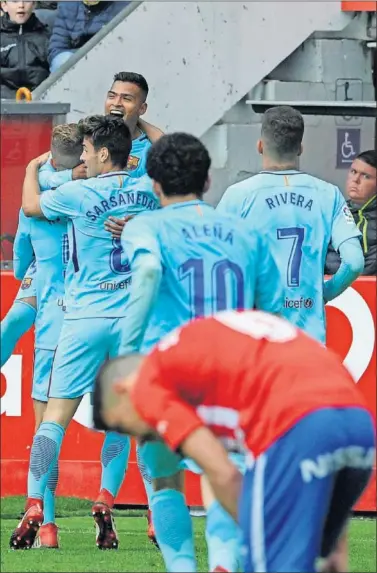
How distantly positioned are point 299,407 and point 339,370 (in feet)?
0.69

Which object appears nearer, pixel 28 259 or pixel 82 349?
pixel 82 349

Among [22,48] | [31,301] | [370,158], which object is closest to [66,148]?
[31,301]

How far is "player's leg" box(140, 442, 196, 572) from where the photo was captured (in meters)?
5.87

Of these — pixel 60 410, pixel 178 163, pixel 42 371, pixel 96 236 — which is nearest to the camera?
pixel 178 163

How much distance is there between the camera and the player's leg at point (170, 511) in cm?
587

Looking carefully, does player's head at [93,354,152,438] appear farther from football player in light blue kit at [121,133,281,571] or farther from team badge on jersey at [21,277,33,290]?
team badge on jersey at [21,277,33,290]

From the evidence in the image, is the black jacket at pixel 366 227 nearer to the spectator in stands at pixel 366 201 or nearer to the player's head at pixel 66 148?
the spectator in stands at pixel 366 201

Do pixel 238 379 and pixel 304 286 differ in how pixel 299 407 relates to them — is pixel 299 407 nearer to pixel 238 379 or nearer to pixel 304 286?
pixel 238 379

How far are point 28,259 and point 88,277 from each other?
0.90 meters

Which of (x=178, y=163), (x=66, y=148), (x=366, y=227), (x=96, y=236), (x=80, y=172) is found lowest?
(x=366, y=227)

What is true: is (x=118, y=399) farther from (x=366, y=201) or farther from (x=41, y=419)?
(x=366, y=201)

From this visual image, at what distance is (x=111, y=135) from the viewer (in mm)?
7742

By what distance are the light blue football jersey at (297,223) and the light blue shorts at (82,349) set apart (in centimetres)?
96

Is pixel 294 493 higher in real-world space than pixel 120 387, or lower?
lower
